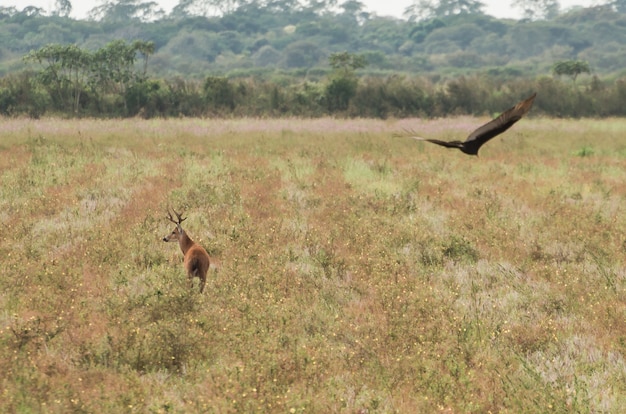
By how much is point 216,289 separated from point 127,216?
3874mm

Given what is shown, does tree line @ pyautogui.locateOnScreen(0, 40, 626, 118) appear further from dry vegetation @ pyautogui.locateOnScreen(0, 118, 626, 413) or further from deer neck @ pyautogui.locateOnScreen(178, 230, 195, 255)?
deer neck @ pyautogui.locateOnScreen(178, 230, 195, 255)

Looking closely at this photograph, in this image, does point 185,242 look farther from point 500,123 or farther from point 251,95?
point 251,95

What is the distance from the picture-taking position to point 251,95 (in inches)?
1485

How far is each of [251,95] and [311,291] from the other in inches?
1268

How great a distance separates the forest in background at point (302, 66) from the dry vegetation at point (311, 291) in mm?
21474

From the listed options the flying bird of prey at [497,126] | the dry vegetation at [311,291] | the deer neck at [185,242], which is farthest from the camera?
the deer neck at [185,242]

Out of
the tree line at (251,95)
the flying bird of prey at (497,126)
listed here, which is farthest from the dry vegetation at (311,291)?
the tree line at (251,95)

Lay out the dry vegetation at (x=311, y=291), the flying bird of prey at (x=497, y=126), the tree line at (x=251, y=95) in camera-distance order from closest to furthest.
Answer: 1. the flying bird of prey at (x=497, y=126)
2. the dry vegetation at (x=311, y=291)
3. the tree line at (x=251, y=95)

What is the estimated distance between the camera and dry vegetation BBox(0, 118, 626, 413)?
4543 mm

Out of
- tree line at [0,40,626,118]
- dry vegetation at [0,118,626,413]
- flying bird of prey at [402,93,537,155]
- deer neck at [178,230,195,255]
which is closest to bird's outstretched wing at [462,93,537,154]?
flying bird of prey at [402,93,537,155]

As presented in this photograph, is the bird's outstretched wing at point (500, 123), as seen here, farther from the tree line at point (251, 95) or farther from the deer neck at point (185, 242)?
the tree line at point (251, 95)

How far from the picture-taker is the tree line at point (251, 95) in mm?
34281

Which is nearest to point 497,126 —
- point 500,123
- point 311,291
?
point 500,123

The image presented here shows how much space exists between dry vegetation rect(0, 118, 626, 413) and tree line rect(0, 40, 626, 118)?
2073 cm
